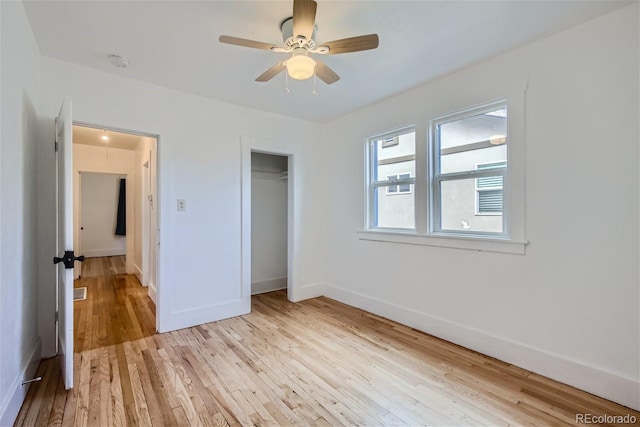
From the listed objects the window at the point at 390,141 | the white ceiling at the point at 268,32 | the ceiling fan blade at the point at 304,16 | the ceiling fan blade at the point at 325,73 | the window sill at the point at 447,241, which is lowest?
the window sill at the point at 447,241

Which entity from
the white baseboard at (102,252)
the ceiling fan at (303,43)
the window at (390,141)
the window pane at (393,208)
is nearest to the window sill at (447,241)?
the window pane at (393,208)

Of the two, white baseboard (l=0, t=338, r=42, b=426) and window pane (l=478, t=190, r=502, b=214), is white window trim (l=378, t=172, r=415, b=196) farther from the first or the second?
white baseboard (l=0, t=338, r=42, b=426)

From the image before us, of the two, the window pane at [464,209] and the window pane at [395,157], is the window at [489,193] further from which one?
the window pane at [395,157]

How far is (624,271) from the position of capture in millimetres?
1884

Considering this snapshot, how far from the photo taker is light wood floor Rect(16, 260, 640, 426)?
5.87 feet

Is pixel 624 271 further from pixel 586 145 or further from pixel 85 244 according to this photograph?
pixel 85 244

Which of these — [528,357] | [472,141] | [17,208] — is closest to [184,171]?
[17,208]

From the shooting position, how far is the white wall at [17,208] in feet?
5.27

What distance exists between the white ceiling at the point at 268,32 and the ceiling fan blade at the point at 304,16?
0.25 meters

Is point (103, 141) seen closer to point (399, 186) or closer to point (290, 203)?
point (290, 203)

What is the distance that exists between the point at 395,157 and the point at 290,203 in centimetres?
152

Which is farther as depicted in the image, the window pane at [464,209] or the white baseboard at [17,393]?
the window pane at [464,209]

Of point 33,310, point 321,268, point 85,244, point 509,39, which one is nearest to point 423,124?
point 509,39

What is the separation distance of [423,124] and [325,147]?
162 cm
